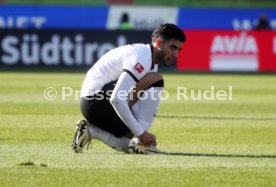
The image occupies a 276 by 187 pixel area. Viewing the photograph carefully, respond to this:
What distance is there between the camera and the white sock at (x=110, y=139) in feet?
27.4

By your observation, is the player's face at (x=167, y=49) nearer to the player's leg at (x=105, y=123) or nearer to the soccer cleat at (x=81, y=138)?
the player's leg at (x=105, y=123)

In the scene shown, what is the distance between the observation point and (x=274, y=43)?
25.4 m

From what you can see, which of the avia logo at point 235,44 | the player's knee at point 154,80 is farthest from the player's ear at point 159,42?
the avia logo at point 235,44

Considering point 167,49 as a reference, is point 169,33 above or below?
above

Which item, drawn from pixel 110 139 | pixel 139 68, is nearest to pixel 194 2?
pixel 110 139

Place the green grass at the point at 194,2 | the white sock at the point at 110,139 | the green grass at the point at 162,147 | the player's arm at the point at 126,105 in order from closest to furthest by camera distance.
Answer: the green grass at the point at 162,147, the player's arm at the point at 126,105, the white sock at the point at 110,139, the green grass at the point at 194,2

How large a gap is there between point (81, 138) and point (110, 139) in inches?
12.1

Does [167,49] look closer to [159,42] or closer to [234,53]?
[159,42]

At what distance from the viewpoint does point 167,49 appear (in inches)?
318

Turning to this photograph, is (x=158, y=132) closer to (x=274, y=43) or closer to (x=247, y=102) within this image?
(x=247, y=102)

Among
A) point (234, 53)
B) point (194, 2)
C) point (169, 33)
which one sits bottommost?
point (194, 2)

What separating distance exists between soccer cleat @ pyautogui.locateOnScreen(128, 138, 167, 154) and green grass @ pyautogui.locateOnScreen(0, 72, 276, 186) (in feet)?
0.50

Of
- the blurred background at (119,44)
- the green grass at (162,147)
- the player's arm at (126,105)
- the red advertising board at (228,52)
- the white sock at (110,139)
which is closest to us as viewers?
the green grass at (162,147)

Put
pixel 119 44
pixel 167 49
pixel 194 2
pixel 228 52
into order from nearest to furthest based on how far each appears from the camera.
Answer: pixel 167 49, pixel 119 44, pixel 228 52, pixel 194 2
